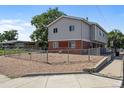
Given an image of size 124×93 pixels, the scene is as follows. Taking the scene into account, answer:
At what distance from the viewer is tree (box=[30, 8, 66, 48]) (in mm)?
54344

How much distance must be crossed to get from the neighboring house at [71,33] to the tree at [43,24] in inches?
539

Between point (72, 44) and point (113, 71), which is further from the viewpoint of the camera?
point (72, 44)

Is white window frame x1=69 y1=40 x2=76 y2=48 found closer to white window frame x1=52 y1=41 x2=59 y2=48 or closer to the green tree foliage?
white window frame x1=52 y1=41 x2=59 y2=48

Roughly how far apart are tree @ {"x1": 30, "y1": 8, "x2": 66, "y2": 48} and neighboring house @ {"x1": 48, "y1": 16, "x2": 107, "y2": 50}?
45.0 ft

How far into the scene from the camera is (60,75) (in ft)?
45.7

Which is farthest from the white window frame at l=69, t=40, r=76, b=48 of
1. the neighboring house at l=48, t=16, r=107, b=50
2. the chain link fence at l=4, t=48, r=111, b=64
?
the chain link fence at l=4, t=48, r=111, b=64

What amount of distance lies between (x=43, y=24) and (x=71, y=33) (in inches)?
697

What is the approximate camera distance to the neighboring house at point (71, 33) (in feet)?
122

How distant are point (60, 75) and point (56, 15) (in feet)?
139

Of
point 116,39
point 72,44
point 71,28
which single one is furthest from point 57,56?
point 116,39

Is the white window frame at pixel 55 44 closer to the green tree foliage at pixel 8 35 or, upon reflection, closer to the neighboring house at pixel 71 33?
the neighboring house at pixel 71 33

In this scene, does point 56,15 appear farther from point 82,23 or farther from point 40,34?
point 82,23

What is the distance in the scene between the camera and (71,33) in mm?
37719

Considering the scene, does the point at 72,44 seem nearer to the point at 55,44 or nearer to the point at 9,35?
the point at 55,44
